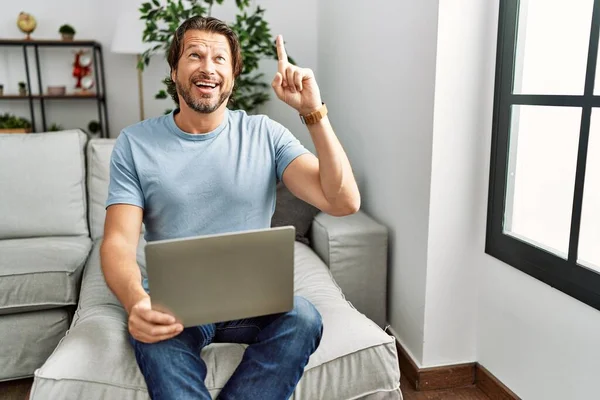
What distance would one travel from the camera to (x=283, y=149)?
155cm

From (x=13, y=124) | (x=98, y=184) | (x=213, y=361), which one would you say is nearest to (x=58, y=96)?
(x=13, y=124)

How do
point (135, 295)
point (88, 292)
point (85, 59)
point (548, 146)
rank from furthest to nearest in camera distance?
point (85, 59)
point (88, 292)
point (548, 146)
point (135, 295)

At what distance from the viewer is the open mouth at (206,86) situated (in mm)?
1454

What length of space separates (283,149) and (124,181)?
426 millimetres

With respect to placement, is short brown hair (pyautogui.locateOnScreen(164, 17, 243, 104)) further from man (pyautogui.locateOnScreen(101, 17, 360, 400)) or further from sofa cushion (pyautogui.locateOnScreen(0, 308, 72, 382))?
sofa cushion (pyautogui.locateOnScreen(0, 308, 72, 382))

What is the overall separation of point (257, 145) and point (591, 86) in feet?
2.85

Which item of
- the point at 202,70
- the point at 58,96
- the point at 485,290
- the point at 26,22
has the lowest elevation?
the point at 485,290

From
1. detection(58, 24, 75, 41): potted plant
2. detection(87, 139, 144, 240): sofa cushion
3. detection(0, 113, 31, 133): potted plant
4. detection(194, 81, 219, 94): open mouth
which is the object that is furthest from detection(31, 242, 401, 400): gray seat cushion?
detection(58, 24, 75, 41): potted plant

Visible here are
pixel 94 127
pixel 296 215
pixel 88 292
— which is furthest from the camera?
pixel 94 127

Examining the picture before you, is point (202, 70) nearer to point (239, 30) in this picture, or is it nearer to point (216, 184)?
point (216, 184)

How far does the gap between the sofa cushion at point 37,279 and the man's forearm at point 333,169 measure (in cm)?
Result: 111

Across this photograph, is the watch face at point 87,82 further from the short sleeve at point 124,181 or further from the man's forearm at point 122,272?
the man's forearm at point 122,272

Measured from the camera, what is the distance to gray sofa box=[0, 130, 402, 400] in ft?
4.42

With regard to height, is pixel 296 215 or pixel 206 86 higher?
pixel 206 86
